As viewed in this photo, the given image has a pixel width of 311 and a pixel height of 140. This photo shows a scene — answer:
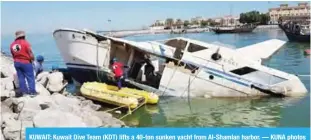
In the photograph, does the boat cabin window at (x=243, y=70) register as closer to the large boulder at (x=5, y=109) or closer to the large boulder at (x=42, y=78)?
the large boulder at (x=42, y=78)

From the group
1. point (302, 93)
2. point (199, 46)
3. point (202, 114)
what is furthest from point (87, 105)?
point (302, 93)

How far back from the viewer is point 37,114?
8.95 meters

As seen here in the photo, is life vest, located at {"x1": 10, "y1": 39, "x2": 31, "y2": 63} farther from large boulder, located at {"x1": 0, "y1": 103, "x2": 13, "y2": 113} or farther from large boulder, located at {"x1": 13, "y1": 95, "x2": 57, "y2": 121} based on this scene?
large boulder, located at {"x1": 0, "y1": 103, "x2": 13, "y2": 113}

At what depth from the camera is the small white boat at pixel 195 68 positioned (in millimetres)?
16219

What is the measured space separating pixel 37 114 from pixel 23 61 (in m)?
2.12

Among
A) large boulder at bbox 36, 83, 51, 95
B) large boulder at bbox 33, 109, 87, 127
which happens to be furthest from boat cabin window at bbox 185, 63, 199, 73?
large boulder at bbox 33, 109, 87, 127

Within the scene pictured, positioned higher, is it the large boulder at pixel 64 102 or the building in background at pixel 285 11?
the large boulder at pixel 64 102

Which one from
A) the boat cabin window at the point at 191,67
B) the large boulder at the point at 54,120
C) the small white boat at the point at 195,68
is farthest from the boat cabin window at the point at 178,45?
the large boulder at the point at 54,120

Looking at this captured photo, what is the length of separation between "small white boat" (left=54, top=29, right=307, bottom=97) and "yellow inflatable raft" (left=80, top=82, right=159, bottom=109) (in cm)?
134

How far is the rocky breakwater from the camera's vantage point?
8.52 meters

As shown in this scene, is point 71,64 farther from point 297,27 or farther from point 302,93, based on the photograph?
point 297,27

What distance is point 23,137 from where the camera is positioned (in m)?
8.23

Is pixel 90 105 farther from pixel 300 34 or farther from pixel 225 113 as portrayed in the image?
pixel 300 34

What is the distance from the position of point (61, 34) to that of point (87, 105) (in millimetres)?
4244
